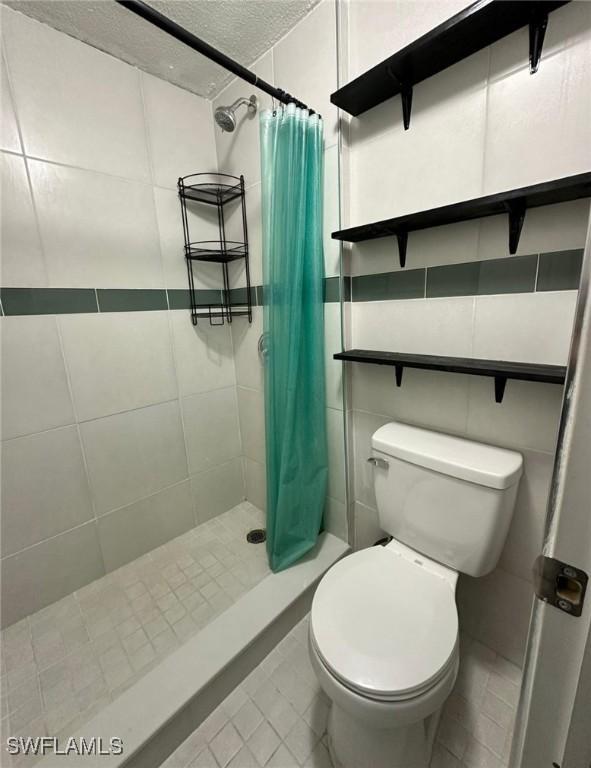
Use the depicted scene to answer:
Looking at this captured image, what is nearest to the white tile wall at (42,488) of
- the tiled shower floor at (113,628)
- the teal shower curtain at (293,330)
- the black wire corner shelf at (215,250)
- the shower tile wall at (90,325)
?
the shower tile wall at (90,325)

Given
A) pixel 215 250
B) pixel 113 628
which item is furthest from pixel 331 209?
pixel 113 628

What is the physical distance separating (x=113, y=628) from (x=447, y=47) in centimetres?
222

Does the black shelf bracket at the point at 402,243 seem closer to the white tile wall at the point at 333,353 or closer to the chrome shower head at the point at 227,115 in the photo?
the white tile wall at the point at 333,353

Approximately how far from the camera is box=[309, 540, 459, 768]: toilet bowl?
0.75 metres

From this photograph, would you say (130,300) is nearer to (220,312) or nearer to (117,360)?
(117,360)

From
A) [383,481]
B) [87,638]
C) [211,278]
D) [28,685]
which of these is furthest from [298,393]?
[28,685]

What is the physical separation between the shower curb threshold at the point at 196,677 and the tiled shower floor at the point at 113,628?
79mm

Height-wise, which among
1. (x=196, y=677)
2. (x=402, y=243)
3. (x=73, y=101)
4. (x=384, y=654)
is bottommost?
(x=196, y=677)

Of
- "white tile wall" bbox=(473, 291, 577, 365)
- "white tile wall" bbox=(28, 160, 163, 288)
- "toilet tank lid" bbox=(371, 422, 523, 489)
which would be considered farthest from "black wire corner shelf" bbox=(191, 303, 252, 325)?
"white tile wall" bbox=(473, 291, 577, 365)

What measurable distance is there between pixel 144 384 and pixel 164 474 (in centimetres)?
47

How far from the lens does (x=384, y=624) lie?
2.83 feet

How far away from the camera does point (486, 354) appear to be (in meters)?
1.02

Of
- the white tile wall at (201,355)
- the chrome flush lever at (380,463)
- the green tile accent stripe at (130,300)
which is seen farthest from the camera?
the white tile wall at (201,355)

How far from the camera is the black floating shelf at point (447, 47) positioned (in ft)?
2.54
